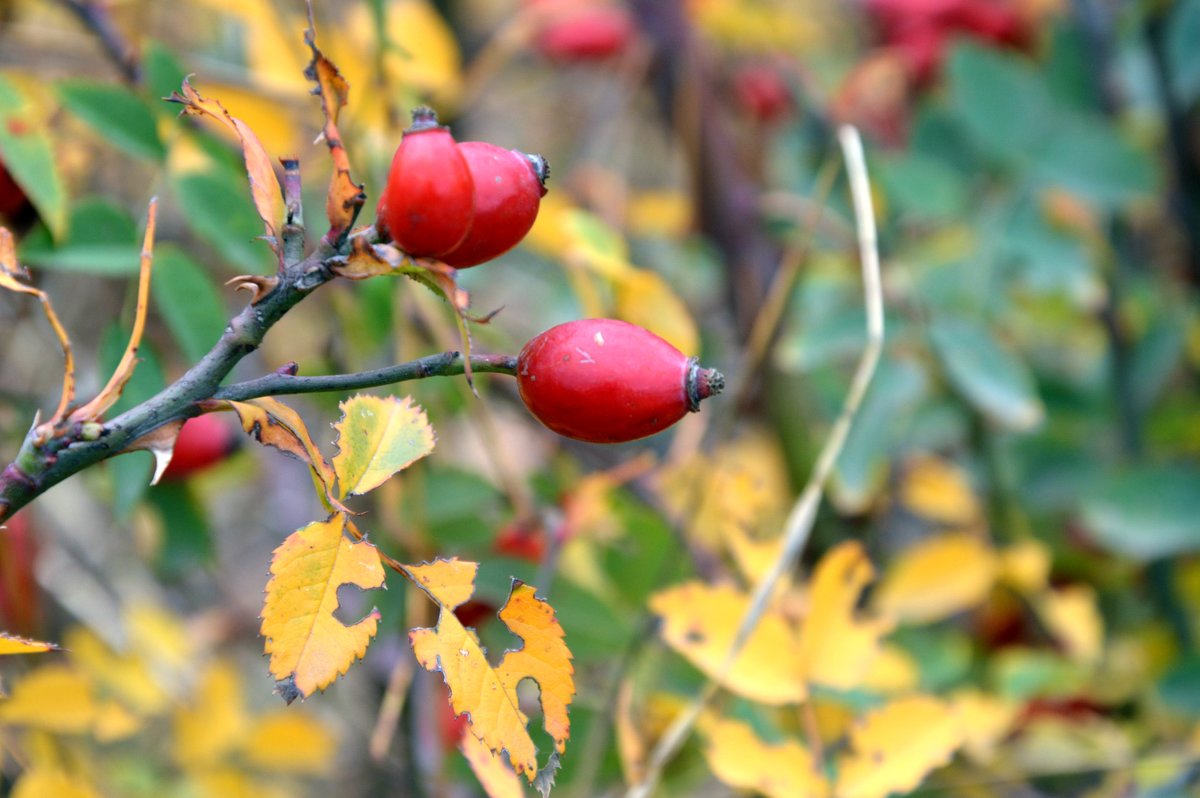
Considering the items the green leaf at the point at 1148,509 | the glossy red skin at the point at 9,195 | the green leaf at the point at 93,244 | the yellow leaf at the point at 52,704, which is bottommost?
the yellow leaf at the point at 52,704

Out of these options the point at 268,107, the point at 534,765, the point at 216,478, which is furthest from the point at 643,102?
the point at 534,765

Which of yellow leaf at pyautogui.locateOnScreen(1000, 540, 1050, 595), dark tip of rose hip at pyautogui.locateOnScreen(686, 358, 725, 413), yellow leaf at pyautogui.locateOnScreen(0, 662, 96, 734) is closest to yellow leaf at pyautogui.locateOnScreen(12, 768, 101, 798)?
yellow leaf at pyautogui.locateOnScreen(0, 662, 96, 734)

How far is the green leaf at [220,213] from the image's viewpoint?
28.3 inches

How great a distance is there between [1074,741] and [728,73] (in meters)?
0.94

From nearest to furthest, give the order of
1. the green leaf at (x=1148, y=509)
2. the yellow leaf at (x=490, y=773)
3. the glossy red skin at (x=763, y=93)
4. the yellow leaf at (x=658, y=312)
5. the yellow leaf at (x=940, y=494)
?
the yellow leaf at (x=490, y=773) < the yellow leaf at (x=658, y=312) < the green leaf at (x=1148, y=509) < the yellow leaf at (x=940, y=494) < the glossy red skin at (x=763, y=93)

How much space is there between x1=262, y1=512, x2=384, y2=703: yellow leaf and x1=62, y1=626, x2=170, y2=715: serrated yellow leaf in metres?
0.63

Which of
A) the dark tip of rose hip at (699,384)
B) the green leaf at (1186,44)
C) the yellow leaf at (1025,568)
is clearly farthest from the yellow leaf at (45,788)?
the green leaf at (1186,44)

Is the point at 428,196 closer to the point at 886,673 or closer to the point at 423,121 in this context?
the point at 423,121

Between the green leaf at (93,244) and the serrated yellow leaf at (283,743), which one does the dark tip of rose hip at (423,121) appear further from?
the serrated yellow leaf at (283,743)

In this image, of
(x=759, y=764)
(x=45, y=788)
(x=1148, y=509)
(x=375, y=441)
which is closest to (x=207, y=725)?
(x=45, y=788)

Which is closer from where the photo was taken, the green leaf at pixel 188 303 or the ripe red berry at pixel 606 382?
the ripe red berry at pixel 606 382

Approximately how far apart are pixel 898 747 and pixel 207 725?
62 centimetres

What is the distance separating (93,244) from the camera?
689 millimetres

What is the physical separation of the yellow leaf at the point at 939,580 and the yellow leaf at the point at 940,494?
0.54 feet
